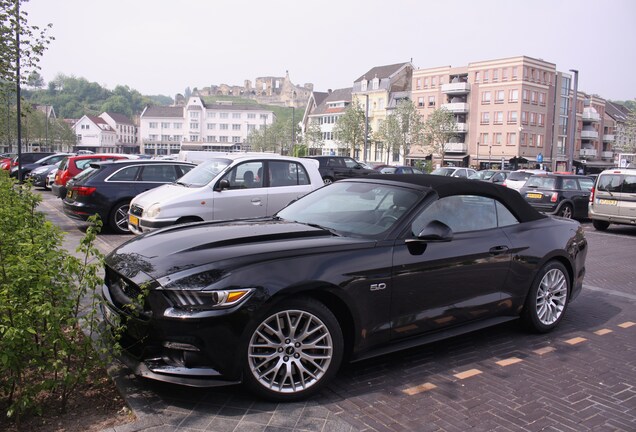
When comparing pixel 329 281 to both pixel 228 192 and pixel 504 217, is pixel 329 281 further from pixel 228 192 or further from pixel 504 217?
pixel 228 192

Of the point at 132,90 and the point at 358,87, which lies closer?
the point at 358,87

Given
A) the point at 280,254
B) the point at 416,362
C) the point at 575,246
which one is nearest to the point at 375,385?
the point at 416,362

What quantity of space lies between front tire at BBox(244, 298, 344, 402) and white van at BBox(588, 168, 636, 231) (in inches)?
539

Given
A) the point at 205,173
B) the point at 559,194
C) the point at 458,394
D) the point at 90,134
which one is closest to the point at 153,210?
the point at 205,173

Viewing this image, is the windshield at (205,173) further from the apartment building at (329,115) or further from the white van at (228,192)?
the apartment building at (329,115)

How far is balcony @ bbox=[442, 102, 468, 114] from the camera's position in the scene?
7507 cm

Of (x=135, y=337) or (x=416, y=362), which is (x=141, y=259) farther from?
(x=416, y=362)

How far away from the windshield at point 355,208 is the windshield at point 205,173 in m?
4.99

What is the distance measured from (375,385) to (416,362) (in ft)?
2.17

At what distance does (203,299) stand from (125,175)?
33.4ft

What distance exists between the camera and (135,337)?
3.86 meters

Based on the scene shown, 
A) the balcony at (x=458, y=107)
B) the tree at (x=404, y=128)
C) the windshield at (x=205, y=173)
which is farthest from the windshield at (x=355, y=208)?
the balcony at (x=458, y=107)

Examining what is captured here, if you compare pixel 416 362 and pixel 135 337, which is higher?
pixel 135 337

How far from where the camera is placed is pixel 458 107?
75.4m
